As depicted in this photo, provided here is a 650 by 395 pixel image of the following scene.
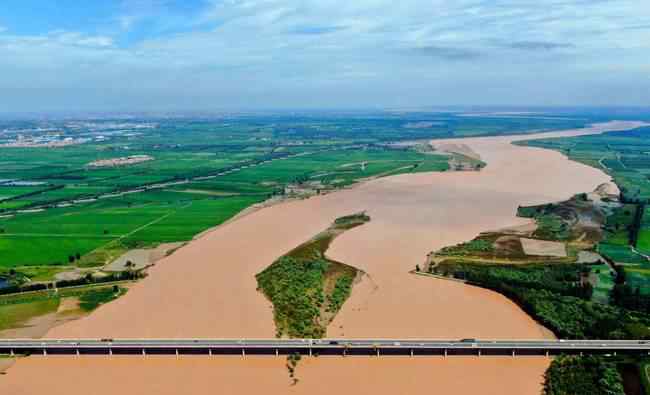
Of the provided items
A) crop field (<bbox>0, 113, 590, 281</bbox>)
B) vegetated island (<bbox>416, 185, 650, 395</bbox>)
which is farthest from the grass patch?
vegetated island (<bbox>416, 185, 650, 395</bbox>)

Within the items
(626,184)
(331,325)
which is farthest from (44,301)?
(626,184)

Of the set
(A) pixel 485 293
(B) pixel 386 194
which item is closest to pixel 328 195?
(B) pixel 386 194

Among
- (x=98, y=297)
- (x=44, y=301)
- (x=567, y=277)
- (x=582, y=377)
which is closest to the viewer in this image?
(x=582, y=377)

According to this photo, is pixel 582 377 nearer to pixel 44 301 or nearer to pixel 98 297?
pixel 98 297

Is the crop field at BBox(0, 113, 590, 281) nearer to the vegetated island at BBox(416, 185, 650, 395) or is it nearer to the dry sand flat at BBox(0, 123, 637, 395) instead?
the dry sand flat at BBox(0, 123, 637, 395)

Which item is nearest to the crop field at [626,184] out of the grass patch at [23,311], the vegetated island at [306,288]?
the vegetated island at [306,288]

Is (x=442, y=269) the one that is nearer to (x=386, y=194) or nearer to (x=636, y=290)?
(x=636, y=290)

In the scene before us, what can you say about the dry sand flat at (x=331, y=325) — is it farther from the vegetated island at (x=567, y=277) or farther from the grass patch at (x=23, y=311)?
the grass patch at (x=23, y=311)
